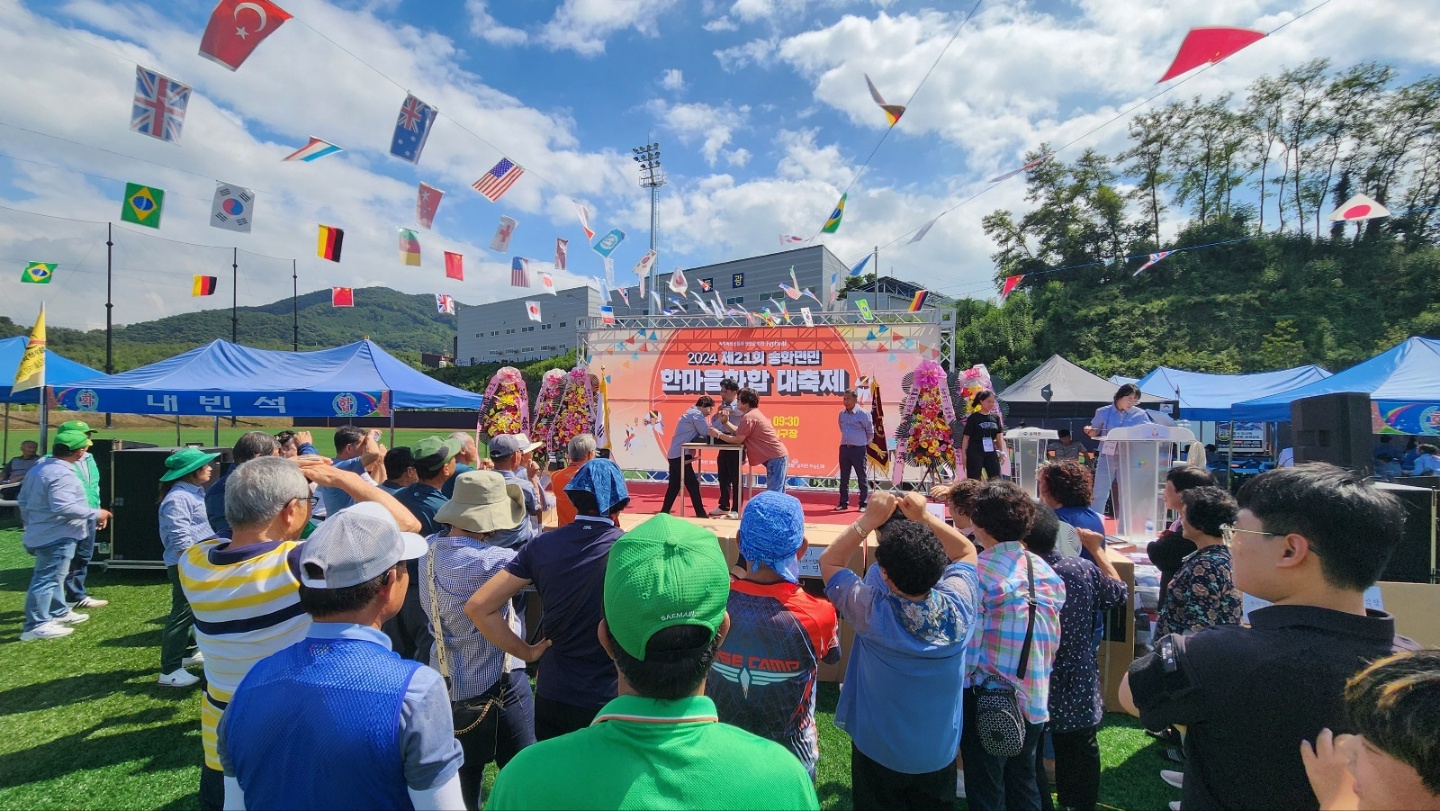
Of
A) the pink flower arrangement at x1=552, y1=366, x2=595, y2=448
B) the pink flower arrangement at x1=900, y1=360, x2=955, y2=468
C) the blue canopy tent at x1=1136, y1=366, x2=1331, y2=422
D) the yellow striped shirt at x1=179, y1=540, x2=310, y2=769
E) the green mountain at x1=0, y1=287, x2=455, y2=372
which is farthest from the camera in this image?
the green mountain at x1=0, y1=287, x2=455, y2=372

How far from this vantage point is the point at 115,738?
3119 mm

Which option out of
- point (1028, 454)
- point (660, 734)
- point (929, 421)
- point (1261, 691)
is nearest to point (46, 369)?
point (660, 734)

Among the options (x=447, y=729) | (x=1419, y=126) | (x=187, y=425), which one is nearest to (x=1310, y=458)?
(x=447, y=729)

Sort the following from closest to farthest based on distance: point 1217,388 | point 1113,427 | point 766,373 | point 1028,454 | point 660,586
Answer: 1. point 660,586
2. point 1113,427
3. point 1028,454
4. point 766,373
5. point 1217,388

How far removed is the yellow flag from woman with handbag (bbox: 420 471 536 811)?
275 inches

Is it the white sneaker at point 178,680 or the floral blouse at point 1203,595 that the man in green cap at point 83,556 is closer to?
the white sneaker at point 178,680

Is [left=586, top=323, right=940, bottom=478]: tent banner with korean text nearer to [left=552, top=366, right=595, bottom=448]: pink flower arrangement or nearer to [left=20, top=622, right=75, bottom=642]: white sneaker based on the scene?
[left=552, top=366, right=595, bottom=448]: pink flower arrangement

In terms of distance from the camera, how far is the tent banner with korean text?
9.73m

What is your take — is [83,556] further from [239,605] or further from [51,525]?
[239,605]

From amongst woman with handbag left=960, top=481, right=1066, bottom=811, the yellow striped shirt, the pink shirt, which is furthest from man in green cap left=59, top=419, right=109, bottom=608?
woman with handbag left=960, top=481, right=1066, bottom=811

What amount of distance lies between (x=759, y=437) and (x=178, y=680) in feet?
16.7

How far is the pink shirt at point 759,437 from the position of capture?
22.1 feet

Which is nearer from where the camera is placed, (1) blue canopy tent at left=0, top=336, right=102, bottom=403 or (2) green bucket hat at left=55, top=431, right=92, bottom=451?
(2) green bucket hat at left=55, top=431, right=92, bottom=451

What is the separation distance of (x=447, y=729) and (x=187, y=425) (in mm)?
→ 42559
